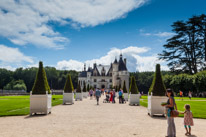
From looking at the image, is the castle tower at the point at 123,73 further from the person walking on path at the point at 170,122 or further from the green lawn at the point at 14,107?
the person walking on path at the point at 170,122

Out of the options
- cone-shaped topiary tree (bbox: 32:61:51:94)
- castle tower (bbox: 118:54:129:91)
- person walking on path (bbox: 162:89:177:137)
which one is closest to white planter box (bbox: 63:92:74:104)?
cone-shaped topiary tree (bbox: 32:61:51:94)

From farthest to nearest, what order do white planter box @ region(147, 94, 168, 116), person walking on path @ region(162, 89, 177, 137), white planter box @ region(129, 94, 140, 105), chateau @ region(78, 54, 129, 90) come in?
1. chateau @ region(78, 54, 129, 90)
2. white planter box @ region(129, 94, 140, 105)
3. white planter box @ region(147, 94, 168, 116)
4. person walking on path @ region(162, 89, 177, 137)

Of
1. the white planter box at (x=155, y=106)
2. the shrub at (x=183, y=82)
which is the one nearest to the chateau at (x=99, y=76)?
the shrub at (x=183, y=82)

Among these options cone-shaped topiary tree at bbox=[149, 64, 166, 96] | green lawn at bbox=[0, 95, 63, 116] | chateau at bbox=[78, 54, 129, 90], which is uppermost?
chateau at bbox=[78, 54, 129, 90]

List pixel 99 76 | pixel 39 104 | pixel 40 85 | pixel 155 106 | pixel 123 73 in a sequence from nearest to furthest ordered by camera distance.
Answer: pixel 155 106, pixel 39 104, pixel 40 85, pixel 123 73, pixel 99 76

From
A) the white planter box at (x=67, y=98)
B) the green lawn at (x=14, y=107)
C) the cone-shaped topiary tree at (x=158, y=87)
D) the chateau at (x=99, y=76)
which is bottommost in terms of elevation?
the green lawn at (x=14, y=107)

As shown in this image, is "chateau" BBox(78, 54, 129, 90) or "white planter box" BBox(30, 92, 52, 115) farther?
"chateau" BBox(78, 54, 129, 90)

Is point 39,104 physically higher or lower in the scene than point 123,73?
lower

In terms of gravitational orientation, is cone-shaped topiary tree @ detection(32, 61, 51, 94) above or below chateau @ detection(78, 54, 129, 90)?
below

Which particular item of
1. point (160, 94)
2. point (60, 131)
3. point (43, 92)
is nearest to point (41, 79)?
point (43, 92)

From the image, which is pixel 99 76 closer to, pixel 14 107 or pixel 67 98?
pixel 67 98

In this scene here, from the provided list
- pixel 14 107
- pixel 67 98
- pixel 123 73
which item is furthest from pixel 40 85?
pixel 123 73

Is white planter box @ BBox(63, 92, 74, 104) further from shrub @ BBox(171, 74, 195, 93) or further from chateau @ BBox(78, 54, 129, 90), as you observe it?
chateau @ BBox(78, 54, 129, 90)

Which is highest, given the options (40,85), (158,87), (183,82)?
(183,82)
